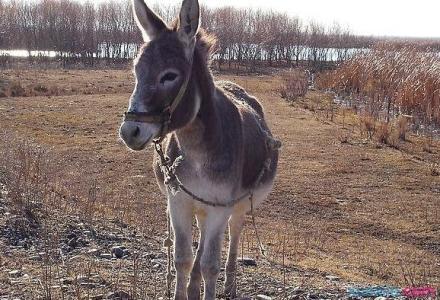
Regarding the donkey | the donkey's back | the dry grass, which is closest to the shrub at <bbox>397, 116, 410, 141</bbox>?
the dry grass

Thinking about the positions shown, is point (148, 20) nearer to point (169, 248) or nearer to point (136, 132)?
point (136, 132)

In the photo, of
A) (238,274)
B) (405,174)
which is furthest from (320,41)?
(238,274)

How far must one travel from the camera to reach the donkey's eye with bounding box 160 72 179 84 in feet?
11.7

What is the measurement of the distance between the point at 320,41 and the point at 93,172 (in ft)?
178

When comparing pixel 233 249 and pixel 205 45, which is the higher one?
pixel 205 45

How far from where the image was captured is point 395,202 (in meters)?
12.2

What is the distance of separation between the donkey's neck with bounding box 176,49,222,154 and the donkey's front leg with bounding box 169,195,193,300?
0.48 meters

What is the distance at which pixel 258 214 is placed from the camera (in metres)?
10.8

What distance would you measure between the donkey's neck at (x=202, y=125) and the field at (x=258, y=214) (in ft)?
4.92

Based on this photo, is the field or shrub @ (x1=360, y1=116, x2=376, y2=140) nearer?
the field

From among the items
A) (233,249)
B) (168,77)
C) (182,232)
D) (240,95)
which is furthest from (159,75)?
(233,249)

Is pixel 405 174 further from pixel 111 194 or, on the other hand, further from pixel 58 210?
pixel 58 210

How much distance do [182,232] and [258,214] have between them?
6.55 m

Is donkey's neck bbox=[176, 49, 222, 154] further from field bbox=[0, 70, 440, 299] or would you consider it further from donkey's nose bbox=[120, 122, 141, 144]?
field bbox=[0, 70, 440, 299]
